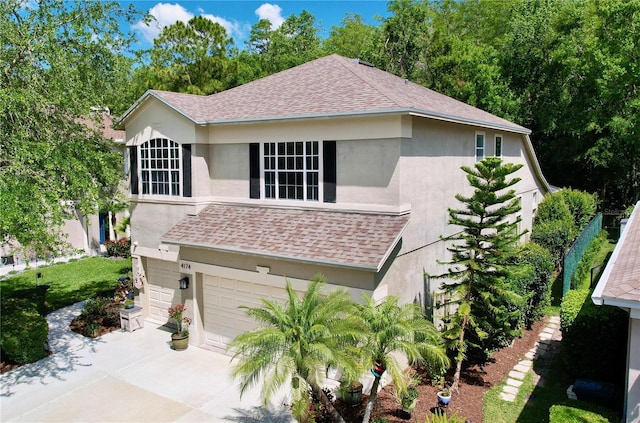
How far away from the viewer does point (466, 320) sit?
11.3 m

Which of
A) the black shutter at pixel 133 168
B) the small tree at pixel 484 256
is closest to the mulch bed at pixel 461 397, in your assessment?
the small tree at pixel 484 256

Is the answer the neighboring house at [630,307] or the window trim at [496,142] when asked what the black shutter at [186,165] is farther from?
the window trim at [496,142]

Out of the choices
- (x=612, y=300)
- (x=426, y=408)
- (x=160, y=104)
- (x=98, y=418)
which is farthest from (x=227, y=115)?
(x=612, y=300)

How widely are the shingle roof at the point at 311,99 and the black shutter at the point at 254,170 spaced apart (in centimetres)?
99

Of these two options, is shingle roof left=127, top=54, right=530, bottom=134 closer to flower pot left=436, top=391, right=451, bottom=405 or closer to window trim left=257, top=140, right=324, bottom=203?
window trim left=257, top=140, right=324, bottom=203

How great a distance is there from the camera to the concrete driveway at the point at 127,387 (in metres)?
10.4

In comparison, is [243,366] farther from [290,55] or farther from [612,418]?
[290,55]

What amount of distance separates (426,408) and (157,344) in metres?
8.55

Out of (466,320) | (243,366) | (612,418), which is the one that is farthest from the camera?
(466,320)

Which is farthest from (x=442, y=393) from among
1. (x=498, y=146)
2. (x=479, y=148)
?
(x=498, y=146)

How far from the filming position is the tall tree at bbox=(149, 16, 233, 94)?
2738 centimetres

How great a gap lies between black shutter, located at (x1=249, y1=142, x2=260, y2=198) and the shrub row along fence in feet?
38.5

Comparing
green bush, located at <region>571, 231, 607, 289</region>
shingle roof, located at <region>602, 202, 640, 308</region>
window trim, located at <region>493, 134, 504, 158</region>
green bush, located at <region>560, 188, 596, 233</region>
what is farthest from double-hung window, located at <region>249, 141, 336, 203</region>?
green bush, located at <region>560, 188, 596, 233</region>

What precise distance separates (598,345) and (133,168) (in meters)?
15.0
